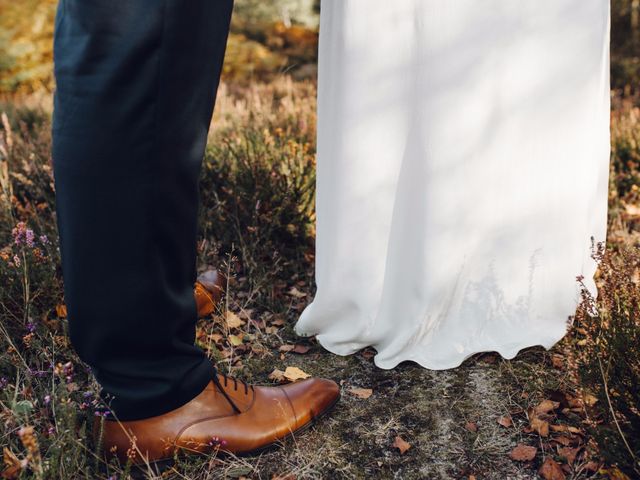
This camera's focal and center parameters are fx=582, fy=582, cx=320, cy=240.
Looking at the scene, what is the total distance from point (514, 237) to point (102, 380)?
1.37 metres

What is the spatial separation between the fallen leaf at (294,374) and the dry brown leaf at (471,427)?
0.56 meters

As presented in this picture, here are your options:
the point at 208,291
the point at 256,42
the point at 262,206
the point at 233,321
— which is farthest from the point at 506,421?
the point at 256,42

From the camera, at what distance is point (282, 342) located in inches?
87.1

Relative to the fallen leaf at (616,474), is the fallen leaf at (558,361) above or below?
above

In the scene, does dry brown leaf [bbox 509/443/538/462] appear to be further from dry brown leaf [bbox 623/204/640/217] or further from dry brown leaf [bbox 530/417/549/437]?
dry brown leaf [bbox 623/204/640/217]

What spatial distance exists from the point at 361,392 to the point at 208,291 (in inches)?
30.9

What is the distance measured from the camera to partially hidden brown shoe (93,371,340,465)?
57.1 inches

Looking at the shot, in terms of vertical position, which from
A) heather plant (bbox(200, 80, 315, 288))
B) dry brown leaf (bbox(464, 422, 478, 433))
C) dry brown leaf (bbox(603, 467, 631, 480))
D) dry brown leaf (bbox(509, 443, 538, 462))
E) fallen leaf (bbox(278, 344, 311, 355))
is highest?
heather plant (bbox(200, 80, 315, 288))

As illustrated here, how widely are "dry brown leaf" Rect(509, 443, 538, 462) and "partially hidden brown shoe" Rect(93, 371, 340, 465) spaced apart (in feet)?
1.77

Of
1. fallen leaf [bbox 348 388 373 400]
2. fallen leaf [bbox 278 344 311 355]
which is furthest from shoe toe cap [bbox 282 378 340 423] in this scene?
fallen leaf [bbox 278 344 311 355]

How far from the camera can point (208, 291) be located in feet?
7.61

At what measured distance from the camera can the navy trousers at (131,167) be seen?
1.11 meters

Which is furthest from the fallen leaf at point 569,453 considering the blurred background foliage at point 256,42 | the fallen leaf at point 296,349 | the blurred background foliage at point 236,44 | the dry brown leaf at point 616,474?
the blurred background foliage at point 236,44

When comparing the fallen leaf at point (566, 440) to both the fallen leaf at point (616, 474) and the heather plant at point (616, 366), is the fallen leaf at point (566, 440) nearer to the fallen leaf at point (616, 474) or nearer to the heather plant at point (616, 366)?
the heather plant at point (616, 366)
